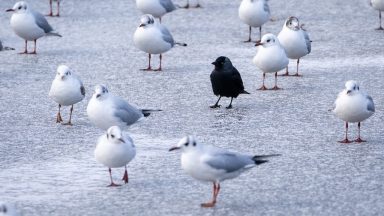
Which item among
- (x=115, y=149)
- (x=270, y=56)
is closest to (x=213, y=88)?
(x=270, y=56)

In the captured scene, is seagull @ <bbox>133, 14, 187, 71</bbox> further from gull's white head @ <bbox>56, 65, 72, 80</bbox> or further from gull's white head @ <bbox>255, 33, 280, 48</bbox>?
gull's white head @ <bbox>56, 65, 72, 80</bbox>

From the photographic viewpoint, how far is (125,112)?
33.7ft

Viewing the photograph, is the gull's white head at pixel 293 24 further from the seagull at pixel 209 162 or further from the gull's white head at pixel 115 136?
the seagull at pixel 209 162

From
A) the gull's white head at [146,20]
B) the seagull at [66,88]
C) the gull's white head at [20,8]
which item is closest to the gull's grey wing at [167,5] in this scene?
the gull's white head at [20,8]

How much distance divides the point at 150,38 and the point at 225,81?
7.35ft

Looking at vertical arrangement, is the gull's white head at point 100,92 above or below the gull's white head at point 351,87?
below

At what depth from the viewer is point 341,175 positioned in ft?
30.4

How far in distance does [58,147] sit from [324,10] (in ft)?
30.0

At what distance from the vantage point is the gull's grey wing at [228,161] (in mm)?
8234

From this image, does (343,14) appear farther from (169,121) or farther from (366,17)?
(169,121)

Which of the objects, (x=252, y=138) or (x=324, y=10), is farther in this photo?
(x=324, y=10)

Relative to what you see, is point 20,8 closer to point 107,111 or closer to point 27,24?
point 27,24

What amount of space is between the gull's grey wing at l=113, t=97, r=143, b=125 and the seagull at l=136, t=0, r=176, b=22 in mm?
6681

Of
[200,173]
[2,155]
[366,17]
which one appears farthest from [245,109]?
[366,17]
